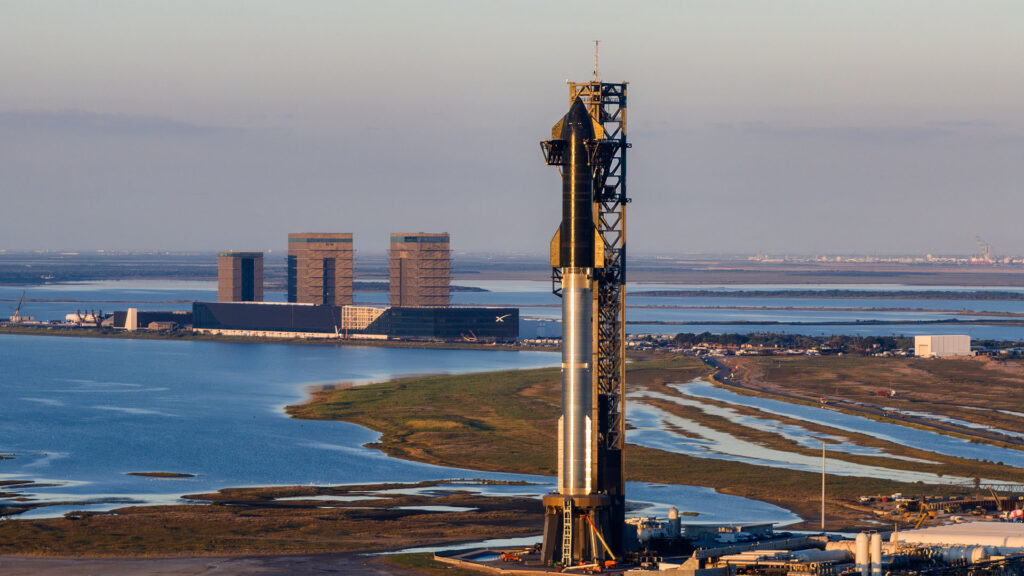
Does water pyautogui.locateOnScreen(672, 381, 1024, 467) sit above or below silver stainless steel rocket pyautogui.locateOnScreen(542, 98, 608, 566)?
below

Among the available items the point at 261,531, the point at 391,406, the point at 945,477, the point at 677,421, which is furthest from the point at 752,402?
the point at 261,531

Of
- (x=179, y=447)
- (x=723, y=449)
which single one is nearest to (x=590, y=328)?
(x=723, y=449)

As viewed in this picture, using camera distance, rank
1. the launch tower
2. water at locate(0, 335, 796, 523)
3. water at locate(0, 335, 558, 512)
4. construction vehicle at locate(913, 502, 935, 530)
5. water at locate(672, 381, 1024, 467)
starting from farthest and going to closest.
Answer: water at locate(672, 381, 1024, 467) < water at locate(0, 335, 558, 512) < water at locate(0, 335, 796, 523) < construction vehicle at locate(913, 502, 935, 530) < the launch tower

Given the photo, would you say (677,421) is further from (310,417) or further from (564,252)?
(564,252)

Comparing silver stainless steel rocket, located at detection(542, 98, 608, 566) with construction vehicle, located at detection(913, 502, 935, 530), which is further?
construction vehicle, located at detection(913, 502, 935, 530)

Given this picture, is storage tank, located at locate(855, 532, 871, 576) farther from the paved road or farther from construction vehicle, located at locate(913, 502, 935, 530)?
construction vehicle, located at locate(913, 502, 935, 530)

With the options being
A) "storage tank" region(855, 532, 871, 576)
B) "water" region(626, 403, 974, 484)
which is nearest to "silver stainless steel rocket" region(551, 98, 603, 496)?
"storage tank" region(855, 532, 871, 576)

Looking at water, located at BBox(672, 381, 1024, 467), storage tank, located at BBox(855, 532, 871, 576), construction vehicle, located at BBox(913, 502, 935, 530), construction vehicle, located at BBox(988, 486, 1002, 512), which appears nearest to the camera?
storage tank, located at BBox(855, 532, 871, 576)

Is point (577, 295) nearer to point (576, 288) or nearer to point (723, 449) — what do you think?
point (576, 288)
